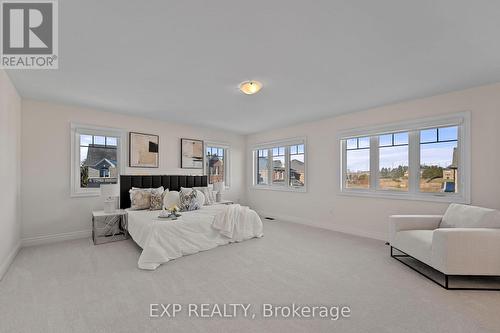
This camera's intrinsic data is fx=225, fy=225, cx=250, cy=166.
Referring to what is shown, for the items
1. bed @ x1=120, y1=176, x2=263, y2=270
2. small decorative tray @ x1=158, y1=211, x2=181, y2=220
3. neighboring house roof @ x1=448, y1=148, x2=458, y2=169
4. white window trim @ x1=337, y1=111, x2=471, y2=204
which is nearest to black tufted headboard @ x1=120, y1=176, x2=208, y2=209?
bed @ x1=120, y1=176, x2=263, y2=270

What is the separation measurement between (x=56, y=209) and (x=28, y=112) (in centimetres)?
173

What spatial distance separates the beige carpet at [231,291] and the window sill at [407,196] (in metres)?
1.04

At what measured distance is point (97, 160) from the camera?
14.9 ft

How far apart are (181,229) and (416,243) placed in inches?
126

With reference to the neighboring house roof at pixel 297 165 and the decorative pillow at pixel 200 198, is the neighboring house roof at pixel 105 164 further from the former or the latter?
the neighboring house roof at pixel 297 165

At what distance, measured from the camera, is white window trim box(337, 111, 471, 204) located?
337cm

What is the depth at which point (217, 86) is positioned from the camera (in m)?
3.25

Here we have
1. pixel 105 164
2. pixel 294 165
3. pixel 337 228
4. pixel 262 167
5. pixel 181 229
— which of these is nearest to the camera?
pixel 181 229

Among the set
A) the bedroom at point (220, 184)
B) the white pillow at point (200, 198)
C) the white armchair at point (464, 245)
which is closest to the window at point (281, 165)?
the bedroom at point (220, 184)

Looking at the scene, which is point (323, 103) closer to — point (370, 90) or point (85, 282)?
point (370, 90)

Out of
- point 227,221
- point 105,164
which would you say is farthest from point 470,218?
point 105,164

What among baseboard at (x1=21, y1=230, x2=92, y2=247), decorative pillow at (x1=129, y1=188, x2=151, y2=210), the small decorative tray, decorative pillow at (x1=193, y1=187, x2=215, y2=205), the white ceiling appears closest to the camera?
the white ceiling

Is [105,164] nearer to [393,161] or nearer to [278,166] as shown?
[278,166]

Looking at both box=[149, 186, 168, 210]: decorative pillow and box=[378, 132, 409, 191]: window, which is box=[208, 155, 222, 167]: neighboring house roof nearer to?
box=[149, 186, 168, 210]: decorative pillow
